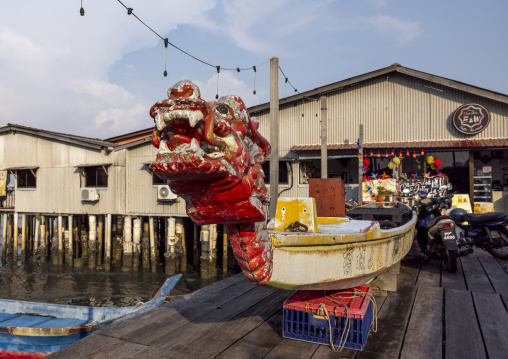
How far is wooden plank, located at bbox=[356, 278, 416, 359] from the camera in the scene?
3.57 meters

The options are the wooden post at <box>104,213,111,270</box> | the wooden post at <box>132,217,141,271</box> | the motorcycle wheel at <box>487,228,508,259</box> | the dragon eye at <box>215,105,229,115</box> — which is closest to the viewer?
the dragon eye at <box>215,105,229,115</box>

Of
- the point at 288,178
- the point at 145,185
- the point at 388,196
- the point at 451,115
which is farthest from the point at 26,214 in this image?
the point at 451,115

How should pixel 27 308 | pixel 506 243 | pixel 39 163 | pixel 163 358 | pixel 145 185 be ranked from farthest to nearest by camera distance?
pixel 39 163 < pixel 145 185 < pixel 27 308 < pixel 506 243 < pixel 163 358

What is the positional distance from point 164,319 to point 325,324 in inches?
85.9

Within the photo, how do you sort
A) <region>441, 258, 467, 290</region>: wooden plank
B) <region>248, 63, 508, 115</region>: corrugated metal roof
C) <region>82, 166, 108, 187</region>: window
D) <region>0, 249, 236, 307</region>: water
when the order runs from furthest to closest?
1. <region>82, 166, 108, 187</region>: window
2. <region>248, 63, 508, 115</region>: corrugated metal roof
3. <region>0, 249, 236, 307</region>: water
4. <region>441, 258, 467, 290</region>: wooden plank

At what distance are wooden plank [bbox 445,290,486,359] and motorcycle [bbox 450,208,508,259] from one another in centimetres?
233

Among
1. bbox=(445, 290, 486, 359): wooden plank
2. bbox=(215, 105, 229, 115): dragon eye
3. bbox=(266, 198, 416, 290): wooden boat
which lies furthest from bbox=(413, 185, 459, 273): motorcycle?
bbox=(215, 105, 229, 115): dragon eye

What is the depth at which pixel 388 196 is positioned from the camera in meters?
14.2

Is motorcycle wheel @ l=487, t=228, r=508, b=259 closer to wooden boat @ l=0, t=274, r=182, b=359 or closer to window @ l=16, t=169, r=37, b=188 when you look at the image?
wooden boat @ l=0, t=274, r=182, b=359

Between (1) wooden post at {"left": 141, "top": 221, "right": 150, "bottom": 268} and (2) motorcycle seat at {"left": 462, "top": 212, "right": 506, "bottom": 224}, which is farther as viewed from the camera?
(1) wooden post at {"left": 141, "top": 221, "right": 150, "bottom": 268}

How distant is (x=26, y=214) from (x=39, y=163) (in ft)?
10.2

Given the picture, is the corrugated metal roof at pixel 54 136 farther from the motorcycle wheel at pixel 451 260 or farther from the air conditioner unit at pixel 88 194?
the motorcycle wheel at pixel 451 260

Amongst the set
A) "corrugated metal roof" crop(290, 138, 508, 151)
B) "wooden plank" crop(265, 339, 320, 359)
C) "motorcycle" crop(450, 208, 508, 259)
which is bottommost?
"wooden plank" crop(265, 339, 320, 359)

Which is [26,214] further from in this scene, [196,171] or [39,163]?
[196,171]
